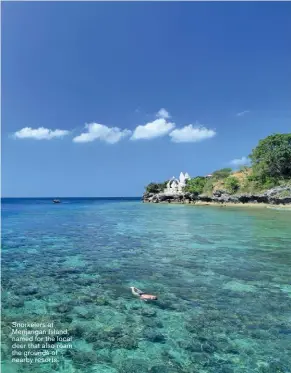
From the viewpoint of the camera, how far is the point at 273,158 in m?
57.0

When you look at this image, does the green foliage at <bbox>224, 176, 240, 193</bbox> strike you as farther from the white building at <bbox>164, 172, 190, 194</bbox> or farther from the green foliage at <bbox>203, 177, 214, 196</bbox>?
the white building at <bbox>164, 172, 190, 194</bbox>

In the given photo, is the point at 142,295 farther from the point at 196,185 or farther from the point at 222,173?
the point at 196,185

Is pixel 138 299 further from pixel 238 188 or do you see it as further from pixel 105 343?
pixel 238 188

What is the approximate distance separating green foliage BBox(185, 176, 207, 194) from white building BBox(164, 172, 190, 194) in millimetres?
3819

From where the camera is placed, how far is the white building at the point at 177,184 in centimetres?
9566

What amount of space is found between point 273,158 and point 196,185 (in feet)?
104

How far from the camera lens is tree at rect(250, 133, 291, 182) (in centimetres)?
5594

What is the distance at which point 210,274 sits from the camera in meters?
10.1

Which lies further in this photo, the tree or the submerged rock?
the tree

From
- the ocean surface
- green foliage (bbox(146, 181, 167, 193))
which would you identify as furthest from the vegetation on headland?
the ocean surface

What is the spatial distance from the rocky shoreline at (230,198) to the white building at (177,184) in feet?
11.7

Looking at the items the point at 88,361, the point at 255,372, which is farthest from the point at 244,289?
the point at 88,361

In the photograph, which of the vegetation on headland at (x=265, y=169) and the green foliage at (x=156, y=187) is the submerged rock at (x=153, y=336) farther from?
the green foliage at (x=156, y=187)

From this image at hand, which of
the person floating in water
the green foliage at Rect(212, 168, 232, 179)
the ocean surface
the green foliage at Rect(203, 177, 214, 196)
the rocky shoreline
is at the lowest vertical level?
the ocean surface
